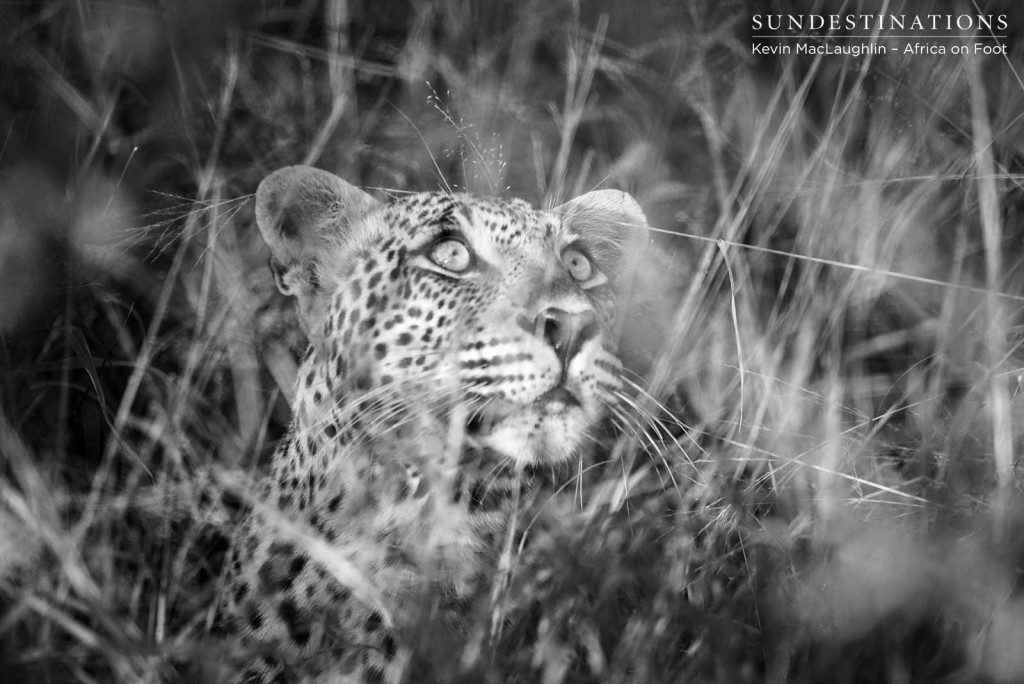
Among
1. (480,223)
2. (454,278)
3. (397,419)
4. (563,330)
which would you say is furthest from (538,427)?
(480,223)

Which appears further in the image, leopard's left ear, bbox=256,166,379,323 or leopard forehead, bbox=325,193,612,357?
leopard's left ear, bbox=256,166,379,323

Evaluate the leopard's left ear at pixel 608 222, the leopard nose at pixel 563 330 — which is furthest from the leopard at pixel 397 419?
the leopard's left ear at pixel 608 222

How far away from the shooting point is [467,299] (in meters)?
Answer: 2.86

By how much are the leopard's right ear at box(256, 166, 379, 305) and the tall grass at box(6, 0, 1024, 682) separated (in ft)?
1.56

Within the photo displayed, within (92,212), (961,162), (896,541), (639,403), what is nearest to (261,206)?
(92,212)

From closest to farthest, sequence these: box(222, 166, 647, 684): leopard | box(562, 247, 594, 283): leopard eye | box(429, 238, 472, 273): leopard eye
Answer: box(222, 166, 647, 684): leopard
box(429, 238, 472, 273): leopard eye
box(562, 247, 594, 283): leopard eye

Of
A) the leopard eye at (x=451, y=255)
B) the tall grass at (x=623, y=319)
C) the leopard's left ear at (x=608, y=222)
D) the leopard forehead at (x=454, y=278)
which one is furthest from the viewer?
the leopard's left ear at (x=608, y=222)

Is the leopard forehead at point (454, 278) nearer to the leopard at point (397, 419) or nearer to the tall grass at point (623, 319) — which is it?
the leopard at point (397, 419)

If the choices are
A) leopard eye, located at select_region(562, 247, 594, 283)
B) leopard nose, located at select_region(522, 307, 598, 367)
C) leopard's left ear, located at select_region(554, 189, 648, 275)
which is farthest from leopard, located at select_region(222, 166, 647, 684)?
leopard's left ear, located at select_region(554, 189, 648, 275)

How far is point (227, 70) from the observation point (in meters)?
3.65

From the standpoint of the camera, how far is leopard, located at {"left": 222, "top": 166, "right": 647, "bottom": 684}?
8.46 ft

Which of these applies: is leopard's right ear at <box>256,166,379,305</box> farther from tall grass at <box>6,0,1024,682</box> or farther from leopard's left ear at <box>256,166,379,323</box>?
tall grass at <box>6,0,1024,682</box>

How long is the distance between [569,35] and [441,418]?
1699 mm

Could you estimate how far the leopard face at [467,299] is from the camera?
2613mm
